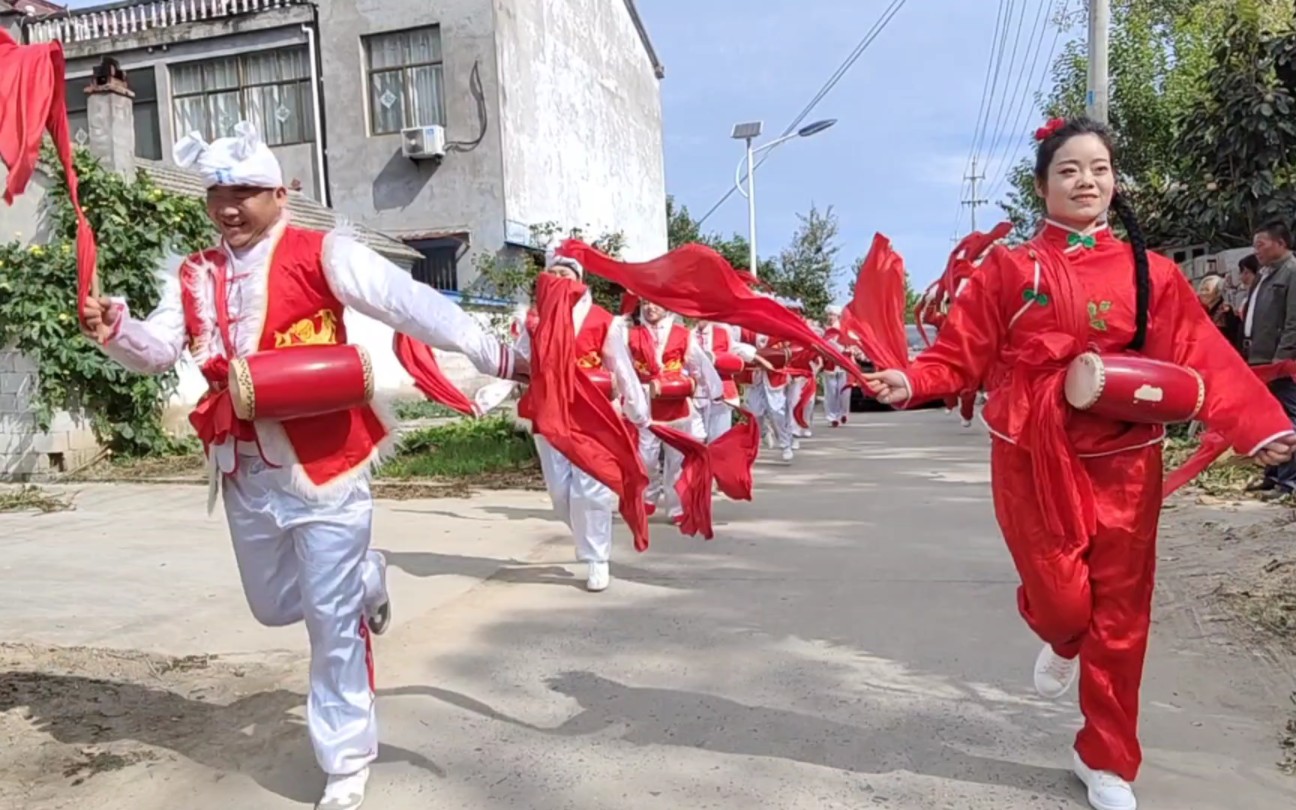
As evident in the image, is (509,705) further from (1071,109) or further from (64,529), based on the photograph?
(1071,109)

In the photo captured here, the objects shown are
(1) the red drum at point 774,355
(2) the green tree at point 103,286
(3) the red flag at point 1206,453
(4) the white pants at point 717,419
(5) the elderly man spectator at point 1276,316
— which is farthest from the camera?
(2) the green tree at point 103,286

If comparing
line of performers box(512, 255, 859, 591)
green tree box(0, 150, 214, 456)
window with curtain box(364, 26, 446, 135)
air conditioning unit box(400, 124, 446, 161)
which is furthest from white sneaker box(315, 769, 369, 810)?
window with curtain box(364, 26, 446, 135)

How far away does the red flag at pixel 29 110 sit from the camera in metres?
2.70

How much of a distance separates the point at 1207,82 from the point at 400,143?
12.8 meters

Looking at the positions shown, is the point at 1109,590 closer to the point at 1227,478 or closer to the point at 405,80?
the point at 1227,478

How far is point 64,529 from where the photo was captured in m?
7.52

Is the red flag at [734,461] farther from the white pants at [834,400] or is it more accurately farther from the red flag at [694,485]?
the white pants at [834,400]

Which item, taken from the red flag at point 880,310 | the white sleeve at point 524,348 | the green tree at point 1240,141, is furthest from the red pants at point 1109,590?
the green tree at point 1240,141

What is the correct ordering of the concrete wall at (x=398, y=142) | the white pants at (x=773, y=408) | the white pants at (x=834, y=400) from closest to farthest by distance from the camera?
1. the white pants at (x=773, y=408)
2. the white pants at (x=834, y=400)
3. the concrete wall at (x=398, y=142)

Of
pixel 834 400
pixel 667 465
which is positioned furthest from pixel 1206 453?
pixel 834 400

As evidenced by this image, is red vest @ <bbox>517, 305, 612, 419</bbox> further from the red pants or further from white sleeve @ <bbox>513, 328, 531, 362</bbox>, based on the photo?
the red pants

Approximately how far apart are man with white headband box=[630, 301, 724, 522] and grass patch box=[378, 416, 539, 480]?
115 inches

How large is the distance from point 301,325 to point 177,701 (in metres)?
1.76

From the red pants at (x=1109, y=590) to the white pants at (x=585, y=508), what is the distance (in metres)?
2.87
